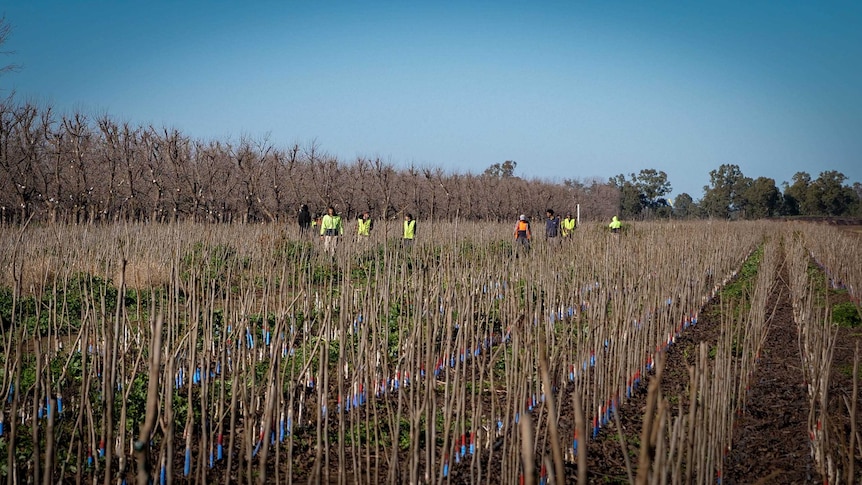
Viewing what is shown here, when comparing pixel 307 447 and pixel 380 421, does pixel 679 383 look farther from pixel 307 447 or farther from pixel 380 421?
pixel 307 447

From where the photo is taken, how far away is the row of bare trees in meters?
19.7

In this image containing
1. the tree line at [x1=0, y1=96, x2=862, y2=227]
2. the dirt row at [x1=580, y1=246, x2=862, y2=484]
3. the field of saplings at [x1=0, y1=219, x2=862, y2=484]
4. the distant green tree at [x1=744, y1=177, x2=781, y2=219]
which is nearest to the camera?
the field of saplings at [x1=0, y1=219, x2=862, y2=484]

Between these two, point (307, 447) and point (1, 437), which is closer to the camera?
point (1, 437)

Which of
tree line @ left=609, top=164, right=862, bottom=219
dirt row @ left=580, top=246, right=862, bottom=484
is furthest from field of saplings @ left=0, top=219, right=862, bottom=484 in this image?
tree line @ left=609, top=164, right=862, bottom=219

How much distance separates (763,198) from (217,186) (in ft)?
152

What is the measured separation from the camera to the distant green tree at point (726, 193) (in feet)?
196

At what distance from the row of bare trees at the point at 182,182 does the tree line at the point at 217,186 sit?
0.21 ft

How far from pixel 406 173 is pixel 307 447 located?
36.6 meters

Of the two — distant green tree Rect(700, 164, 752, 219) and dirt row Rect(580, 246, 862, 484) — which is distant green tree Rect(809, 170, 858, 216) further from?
dirt row Rect(580, 246, 862, 484)

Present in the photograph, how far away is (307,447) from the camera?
11.8 feet

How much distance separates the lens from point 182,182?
2534cm

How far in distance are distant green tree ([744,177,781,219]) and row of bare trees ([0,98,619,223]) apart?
23.3 m

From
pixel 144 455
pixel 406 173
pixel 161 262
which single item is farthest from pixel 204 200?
pixel 144 455

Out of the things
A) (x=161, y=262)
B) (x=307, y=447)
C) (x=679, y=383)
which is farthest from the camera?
(x=161, y=262)
